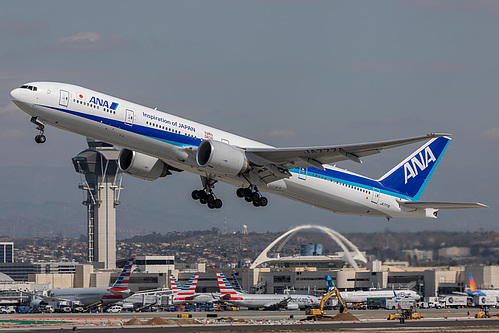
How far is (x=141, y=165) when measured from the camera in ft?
166

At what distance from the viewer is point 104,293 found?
88562 millimetres

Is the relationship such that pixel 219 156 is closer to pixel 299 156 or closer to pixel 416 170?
pixel 299 156

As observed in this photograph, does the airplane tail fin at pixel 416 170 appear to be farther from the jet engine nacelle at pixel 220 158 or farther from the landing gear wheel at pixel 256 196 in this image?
the jet engine nacelle at pixel 220 158

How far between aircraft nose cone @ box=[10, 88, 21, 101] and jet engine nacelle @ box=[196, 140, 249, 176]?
10.7 metres

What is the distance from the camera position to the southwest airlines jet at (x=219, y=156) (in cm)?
4297

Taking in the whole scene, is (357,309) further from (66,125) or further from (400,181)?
(66,125)

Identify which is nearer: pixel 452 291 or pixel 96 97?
pixel 96 97

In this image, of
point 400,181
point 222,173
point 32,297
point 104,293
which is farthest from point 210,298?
point 222,173

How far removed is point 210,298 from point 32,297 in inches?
881

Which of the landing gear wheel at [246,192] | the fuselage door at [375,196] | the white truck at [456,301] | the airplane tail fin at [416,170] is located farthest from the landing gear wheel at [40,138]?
the white truck at [456,301]

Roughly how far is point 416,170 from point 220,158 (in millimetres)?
19881

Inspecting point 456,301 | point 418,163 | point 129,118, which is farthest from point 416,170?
point 456,301

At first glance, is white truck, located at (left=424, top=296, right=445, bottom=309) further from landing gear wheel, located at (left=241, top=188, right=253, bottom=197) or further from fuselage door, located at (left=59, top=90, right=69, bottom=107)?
fuselage door, located at (left=59, top=90, right=69, bottom=107)

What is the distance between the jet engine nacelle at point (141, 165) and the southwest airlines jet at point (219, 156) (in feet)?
0.21
